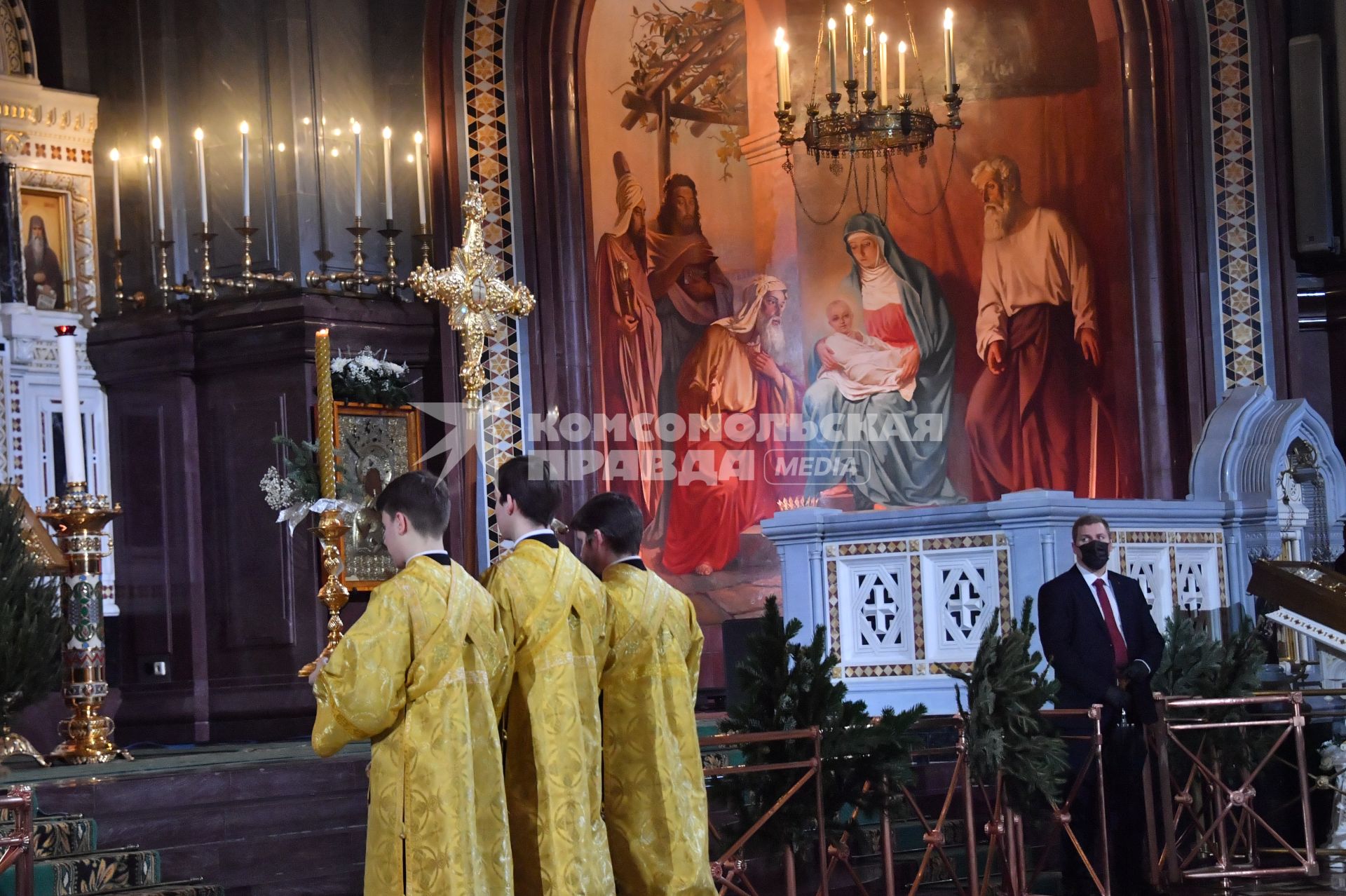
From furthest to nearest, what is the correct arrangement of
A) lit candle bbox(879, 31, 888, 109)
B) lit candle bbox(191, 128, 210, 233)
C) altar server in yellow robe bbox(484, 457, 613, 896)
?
lit candle bbox(879, 31, 888, 109) < lit candle bbox(191, 128, 210, 233) < altar server in yellow robe bbox(484, 457, 613, 896)

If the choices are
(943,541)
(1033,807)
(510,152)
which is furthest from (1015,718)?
(510,152)

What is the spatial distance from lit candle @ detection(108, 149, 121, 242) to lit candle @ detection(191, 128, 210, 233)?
48 centimetres

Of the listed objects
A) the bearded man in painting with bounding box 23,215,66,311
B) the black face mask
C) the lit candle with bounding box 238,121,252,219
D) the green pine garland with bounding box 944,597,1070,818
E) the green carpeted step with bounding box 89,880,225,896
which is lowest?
the green carpeted step with bounding box 89,880,225,896

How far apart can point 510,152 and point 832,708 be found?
19.5 feet

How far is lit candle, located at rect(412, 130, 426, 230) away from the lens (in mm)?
10547

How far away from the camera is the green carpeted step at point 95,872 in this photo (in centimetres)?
554

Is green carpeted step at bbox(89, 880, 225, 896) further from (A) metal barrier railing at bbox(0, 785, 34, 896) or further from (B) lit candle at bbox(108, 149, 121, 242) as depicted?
(B) lit candle at bbox(108, 149, 121, 242)

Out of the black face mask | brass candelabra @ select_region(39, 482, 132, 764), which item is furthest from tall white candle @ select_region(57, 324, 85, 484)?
the black face mask

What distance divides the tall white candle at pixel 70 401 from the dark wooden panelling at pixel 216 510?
2467 mm

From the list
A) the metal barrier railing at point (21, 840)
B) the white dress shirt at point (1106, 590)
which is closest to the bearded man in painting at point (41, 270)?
the white dress shirt at point (1106, 590)

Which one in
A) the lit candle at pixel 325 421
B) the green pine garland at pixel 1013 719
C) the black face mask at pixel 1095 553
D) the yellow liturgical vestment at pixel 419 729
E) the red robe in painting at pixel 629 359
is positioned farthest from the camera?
the red robe in painting at pixel 629 359

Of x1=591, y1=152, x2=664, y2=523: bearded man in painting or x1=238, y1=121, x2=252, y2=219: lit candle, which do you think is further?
x1=591, y1=152, x2=664, y2=523: bearded man in painting

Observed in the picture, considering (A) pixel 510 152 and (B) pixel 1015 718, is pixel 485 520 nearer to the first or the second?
(A) pixel 510 152

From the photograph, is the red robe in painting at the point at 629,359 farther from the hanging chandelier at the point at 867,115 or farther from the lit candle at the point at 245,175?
the lit candle at the point at 245,175
